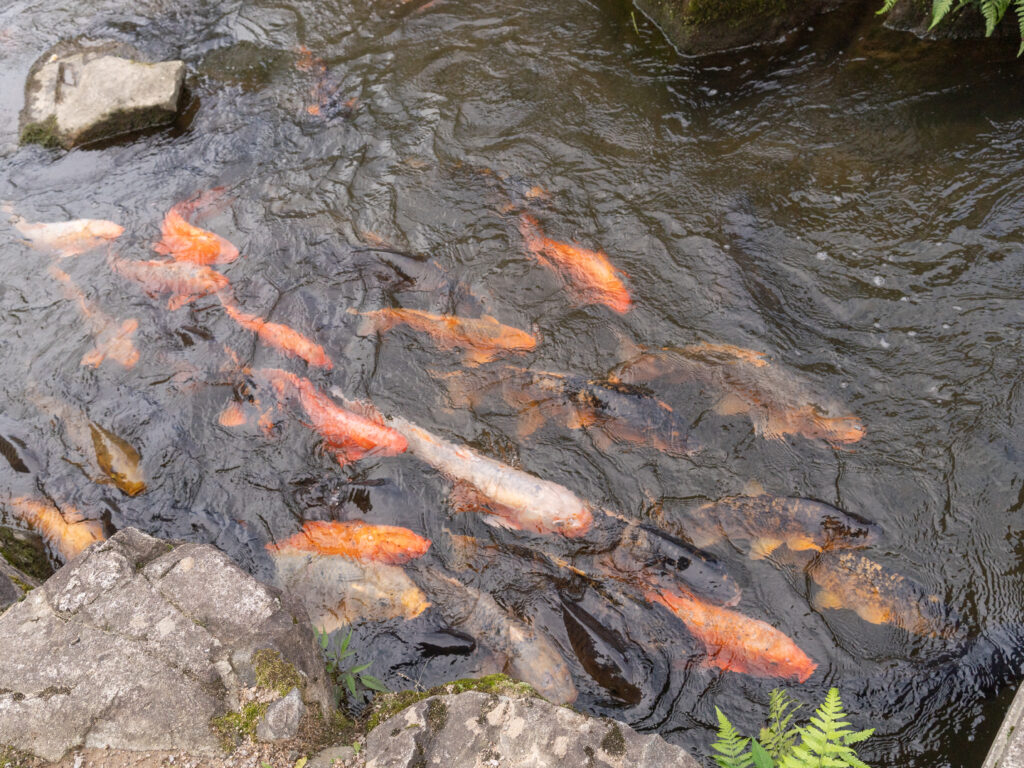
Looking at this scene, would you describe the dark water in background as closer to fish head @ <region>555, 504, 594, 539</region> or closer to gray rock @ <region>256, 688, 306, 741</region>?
fish head @ <region>555, 504, 594, 539</region>

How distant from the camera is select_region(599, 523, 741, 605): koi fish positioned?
450 cm

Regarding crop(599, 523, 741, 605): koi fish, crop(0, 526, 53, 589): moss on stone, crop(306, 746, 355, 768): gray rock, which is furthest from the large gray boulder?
crop(599, 523, 741, 605): koi fish

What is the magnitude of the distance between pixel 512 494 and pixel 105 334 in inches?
151

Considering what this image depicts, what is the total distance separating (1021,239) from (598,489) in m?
4.05

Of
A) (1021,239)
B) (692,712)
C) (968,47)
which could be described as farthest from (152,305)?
(968,47)

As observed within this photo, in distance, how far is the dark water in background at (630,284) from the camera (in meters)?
4.46

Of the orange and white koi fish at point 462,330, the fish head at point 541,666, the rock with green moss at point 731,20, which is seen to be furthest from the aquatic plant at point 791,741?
the rock with green moss at point 731,20

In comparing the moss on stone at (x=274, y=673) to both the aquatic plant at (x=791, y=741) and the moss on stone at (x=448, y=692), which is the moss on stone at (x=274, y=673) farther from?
the aquatic plant at (x=791, y=741)

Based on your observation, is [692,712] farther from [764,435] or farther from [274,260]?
[274,260]

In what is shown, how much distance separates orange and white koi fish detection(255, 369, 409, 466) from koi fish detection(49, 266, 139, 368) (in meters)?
1.37

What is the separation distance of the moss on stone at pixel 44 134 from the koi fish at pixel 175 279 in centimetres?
225

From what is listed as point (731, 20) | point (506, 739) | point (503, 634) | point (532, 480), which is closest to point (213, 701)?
point (506, 739)

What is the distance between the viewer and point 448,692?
3.52 metres

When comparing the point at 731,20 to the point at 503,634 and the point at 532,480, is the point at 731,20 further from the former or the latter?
the point at 503,634
